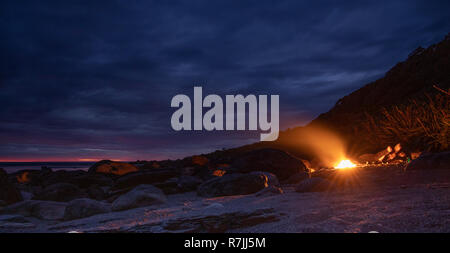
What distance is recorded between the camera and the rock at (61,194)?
8945 millimetres

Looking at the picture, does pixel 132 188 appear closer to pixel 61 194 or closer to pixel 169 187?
pixel 169 187

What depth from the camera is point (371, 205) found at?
3789 millimetres

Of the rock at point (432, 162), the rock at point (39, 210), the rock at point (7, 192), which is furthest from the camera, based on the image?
the rock at point (7, 192)

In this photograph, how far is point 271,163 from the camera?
36.6 feet

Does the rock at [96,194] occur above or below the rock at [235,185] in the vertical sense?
below

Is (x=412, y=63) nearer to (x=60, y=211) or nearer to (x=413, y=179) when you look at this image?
(x=413, y=179)

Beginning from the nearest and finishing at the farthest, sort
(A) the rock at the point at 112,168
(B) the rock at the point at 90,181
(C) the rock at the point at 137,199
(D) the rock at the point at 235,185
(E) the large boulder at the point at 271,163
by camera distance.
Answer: (C) the rock at the point at 137,199 < (D) the rock at the point at 235,185 < (E) the large boulder at the point at 271,163 < (B) the rock at the point at 90,181 < (A) the rock at the point at 112,168

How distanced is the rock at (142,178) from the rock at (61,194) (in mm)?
1735

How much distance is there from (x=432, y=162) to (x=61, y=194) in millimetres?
9889

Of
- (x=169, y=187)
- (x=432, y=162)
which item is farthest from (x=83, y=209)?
(x=432, y=162)

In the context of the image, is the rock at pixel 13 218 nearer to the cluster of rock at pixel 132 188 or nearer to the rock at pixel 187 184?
the cluster of rock at pixel 132 188

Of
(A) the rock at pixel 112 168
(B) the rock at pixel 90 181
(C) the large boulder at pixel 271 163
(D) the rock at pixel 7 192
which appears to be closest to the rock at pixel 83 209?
(D) the rock at pixel 7 192
